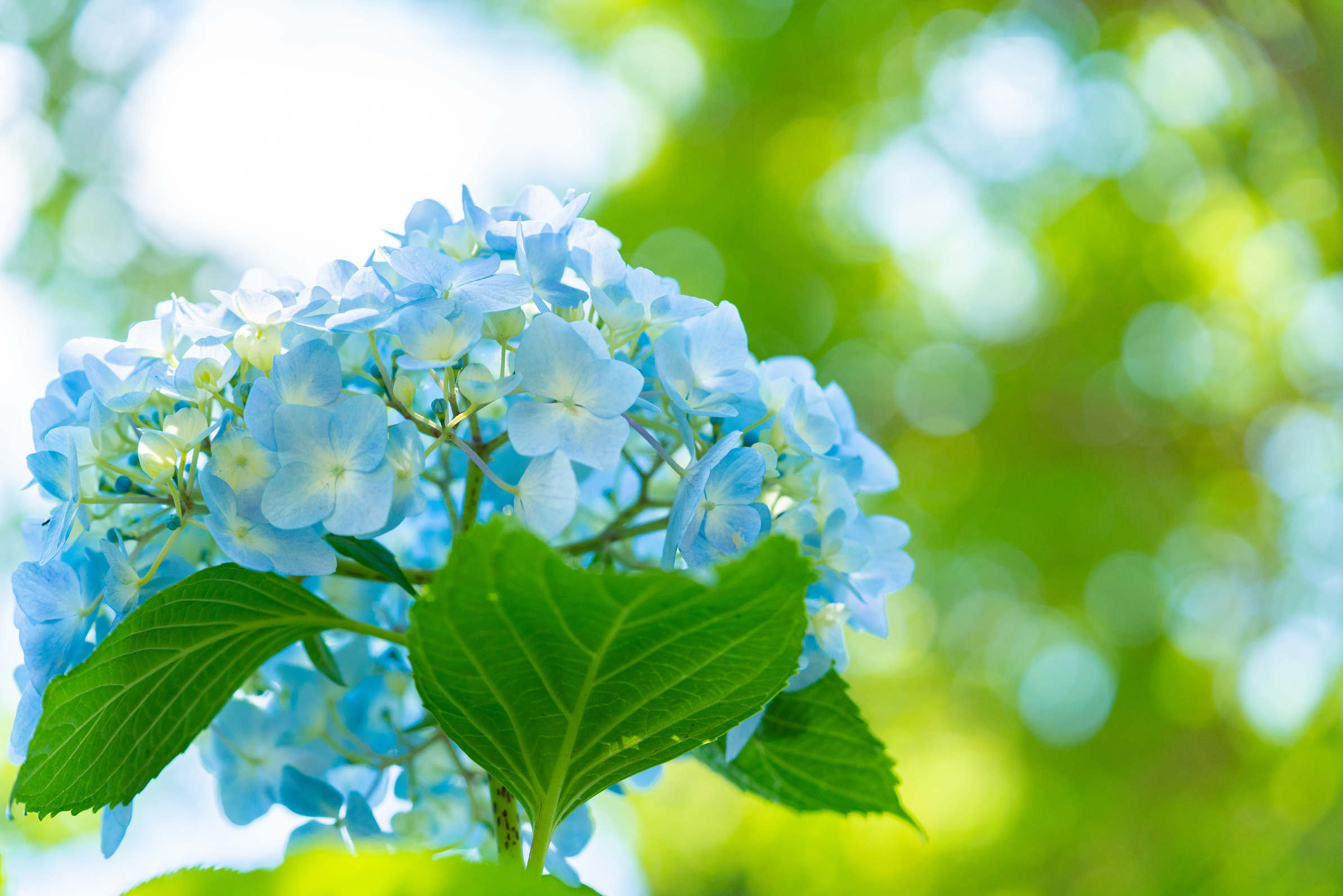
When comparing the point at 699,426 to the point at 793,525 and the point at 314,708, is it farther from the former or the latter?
the point at 314,708

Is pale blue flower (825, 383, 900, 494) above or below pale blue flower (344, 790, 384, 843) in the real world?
above

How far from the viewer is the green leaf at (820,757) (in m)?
0.41

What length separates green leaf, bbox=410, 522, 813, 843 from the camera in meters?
0.27

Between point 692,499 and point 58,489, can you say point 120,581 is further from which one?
point 692,499

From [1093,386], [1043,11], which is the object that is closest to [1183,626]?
[1093,386]

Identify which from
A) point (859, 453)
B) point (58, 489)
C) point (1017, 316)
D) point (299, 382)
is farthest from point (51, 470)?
point (1017, 316)

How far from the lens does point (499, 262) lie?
1.12 feet

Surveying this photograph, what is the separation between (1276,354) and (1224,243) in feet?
1.54

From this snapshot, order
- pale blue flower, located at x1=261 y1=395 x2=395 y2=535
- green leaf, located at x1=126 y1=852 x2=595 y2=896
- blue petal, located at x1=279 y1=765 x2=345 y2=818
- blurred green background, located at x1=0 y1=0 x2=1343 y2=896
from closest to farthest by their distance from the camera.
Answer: green leaf, located at x1=126 y1=852 x2=595 y2=896
pale blue flower, located at x1=261 y1=395 x2=395 y2=535
blue petal, located at x1=279 y1=765 x2=345 y2=818
blurred green background, located at x1=0 y1=0 x2=1343 y2=896

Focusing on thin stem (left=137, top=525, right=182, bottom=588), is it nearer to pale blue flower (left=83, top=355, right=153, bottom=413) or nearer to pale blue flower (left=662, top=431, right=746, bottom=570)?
pale blue flower (left=83, top=355, right=153, bottom=413)

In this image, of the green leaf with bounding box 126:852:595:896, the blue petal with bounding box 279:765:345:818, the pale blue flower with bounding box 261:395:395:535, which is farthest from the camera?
the blue petal with bounding box 279:765:345:818

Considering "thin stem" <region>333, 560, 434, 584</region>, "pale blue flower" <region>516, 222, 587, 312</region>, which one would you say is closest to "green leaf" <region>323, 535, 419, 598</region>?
"thin stem" <region>333, 560, 434, 584</region>

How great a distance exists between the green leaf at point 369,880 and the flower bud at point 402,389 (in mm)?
172

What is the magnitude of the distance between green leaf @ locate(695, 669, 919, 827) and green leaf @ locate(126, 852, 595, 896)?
0.22 meters
